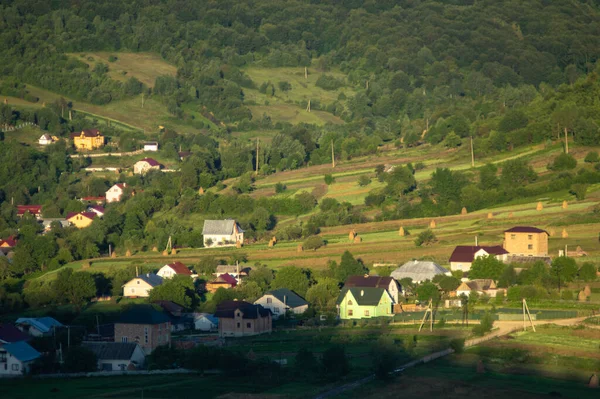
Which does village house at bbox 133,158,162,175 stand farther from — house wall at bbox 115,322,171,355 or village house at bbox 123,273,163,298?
house wall at bbox 115,322,171,355

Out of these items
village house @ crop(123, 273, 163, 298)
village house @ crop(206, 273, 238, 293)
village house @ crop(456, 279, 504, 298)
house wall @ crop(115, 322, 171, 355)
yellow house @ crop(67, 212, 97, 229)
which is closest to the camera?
house wall @ crop(115, 322, 171, 355)

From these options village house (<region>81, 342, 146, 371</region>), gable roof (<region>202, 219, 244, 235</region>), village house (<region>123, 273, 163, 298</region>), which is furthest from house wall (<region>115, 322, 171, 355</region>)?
gable roof (<region>202, 219, 244, 235</region>)

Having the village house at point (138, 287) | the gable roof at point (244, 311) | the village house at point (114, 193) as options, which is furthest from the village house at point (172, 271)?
the village house at point (114, 193)

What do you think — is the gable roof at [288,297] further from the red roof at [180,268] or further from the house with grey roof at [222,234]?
the house with grey roof at [222,234]

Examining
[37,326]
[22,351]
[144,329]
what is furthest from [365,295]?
[22,351]

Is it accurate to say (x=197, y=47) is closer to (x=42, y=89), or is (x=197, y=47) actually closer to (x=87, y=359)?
(x=42, y=89)

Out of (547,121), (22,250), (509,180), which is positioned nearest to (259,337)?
(22,250)
